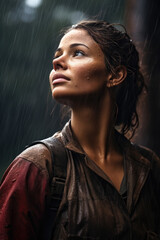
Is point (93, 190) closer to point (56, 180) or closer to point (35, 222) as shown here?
point (56, 180)

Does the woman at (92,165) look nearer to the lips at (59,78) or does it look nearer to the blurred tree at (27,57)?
the lips at (59,78)

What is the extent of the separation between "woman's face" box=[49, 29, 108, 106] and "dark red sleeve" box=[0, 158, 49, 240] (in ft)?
1.73

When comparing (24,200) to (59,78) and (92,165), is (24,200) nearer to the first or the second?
(92,165)

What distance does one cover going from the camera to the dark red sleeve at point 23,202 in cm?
158

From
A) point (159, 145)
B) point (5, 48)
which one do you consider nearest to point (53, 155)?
point (159, 145)

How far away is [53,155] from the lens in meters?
1.76

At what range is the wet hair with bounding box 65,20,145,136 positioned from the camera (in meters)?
2.07

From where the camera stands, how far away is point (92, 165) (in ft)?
6.04

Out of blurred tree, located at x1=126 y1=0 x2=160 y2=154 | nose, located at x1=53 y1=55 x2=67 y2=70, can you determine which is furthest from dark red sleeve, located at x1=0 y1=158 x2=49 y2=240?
blurred tree, located at x1=126 y1=0 x2=160 y2=154

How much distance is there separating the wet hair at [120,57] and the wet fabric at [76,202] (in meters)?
0.61

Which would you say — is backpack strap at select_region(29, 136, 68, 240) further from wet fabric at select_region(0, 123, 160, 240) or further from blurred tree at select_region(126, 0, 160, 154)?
blurred tree at select_region(126, 0, 160, 154)

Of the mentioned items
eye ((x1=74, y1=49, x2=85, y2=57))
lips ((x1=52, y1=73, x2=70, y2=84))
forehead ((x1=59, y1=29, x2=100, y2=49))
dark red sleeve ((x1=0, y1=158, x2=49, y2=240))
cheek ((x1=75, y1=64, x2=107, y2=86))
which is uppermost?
forehead ((x1=59, y1=29, x2=100, y2=49))

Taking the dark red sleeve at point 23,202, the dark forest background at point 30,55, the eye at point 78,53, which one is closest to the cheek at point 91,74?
the eye at point 78,53

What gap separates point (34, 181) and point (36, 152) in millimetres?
183
